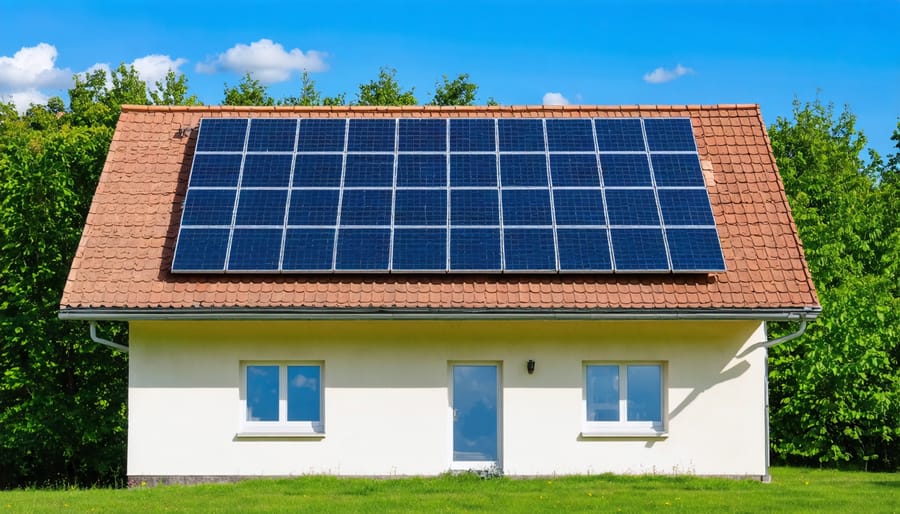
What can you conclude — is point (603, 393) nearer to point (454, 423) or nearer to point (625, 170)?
point (454, 423)

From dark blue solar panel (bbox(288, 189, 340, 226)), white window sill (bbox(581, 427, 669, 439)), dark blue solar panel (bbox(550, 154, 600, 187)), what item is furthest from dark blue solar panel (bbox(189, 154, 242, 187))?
white window sill (bbox(581, 427, 669, 439))

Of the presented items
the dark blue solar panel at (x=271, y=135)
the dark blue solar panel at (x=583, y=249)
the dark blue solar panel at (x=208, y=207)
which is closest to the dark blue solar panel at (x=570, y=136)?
the dark blue solar panel at (x=583, y=249)

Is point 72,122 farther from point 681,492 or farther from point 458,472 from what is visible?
point 681,492

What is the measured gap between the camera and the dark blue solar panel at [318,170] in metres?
18.4

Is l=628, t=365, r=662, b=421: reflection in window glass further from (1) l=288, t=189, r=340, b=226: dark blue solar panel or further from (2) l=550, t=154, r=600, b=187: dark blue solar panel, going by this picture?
(1) l=288, t=189, r=340, b=226: dark blue solar panel

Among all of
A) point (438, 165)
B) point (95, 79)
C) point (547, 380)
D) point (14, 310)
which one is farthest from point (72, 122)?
point (547, 380)

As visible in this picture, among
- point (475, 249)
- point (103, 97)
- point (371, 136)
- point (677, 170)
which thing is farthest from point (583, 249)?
point (103, 97)

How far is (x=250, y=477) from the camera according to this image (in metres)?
16.9

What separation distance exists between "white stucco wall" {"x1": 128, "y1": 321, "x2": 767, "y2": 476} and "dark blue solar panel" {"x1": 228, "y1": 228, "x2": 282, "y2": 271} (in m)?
0.90

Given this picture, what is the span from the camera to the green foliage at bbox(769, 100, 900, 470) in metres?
20.8

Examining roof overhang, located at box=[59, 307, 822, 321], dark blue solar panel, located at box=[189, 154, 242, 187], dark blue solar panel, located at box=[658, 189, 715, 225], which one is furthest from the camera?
dark blue solar panel, located at box=[189, 154, 242, 187]

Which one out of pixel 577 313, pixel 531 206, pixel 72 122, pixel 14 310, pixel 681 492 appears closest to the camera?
pixel 681 492

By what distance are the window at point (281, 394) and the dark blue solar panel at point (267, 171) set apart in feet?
10.3

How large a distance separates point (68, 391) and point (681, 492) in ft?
39.0
